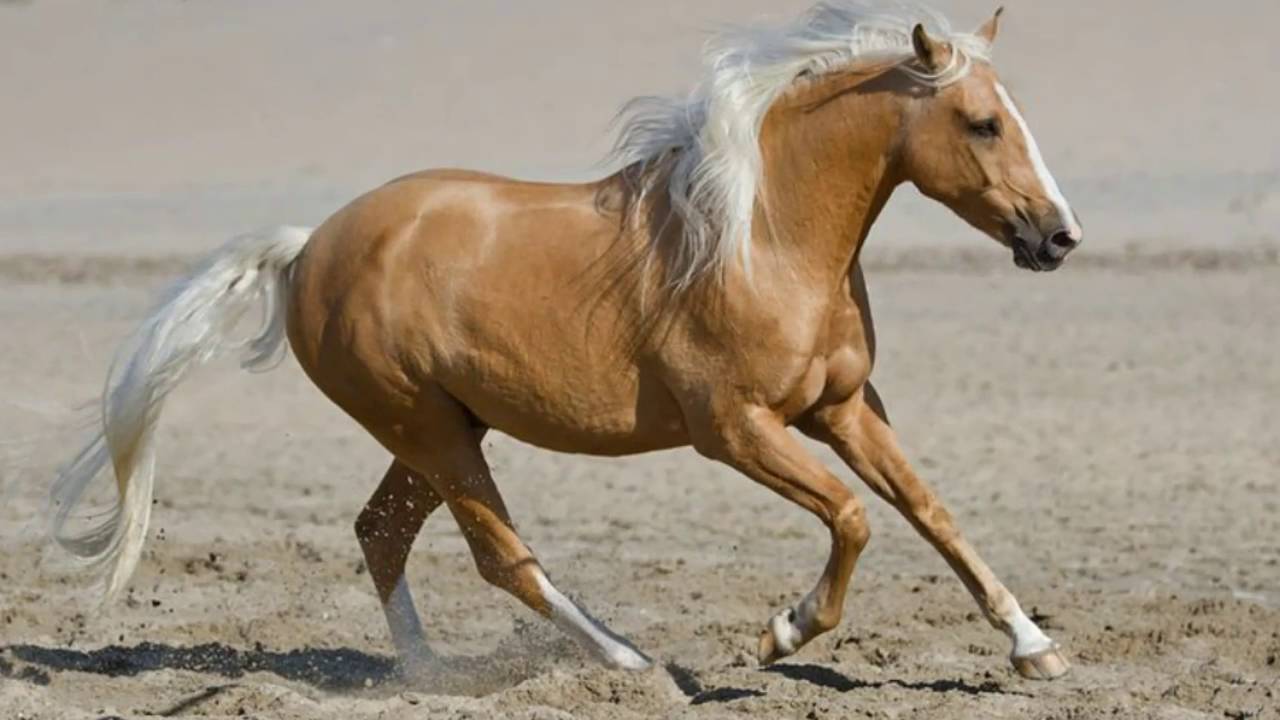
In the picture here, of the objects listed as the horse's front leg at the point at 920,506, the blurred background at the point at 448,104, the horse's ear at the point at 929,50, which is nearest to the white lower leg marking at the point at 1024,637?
the horse's front leg at the point at 920,506

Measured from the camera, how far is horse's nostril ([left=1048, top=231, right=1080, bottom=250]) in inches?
243

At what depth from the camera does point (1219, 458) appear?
10461mm

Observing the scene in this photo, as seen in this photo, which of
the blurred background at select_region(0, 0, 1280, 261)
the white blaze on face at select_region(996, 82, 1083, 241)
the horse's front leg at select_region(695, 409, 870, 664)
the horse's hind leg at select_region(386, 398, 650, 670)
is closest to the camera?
the white blaze on face at select_region(996, 82, 1083, 241)

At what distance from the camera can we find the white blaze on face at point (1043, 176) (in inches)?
243

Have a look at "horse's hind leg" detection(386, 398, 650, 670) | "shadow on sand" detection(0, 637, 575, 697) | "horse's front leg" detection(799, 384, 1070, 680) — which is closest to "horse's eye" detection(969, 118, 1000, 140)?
"horse's front leg" detection(799, 384, 1070, 680)

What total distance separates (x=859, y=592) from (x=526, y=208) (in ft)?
7.48

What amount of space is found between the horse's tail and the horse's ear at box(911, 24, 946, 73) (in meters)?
1.96

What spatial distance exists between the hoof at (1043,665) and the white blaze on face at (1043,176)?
113 cm

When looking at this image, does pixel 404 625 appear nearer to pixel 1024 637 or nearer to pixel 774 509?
pixel 1024 637

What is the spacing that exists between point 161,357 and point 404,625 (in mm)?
1071

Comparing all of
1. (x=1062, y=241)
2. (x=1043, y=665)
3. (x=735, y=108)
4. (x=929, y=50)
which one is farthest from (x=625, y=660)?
(x=929, y=50)

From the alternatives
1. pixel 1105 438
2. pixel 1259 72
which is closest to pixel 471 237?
pixel 1105 438

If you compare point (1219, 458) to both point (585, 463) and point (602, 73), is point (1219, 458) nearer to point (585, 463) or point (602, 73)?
point (585, 463)

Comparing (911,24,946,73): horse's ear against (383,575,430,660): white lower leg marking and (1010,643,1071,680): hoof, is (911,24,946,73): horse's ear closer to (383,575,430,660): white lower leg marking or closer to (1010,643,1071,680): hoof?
(1010,643,1071,680): hoof
